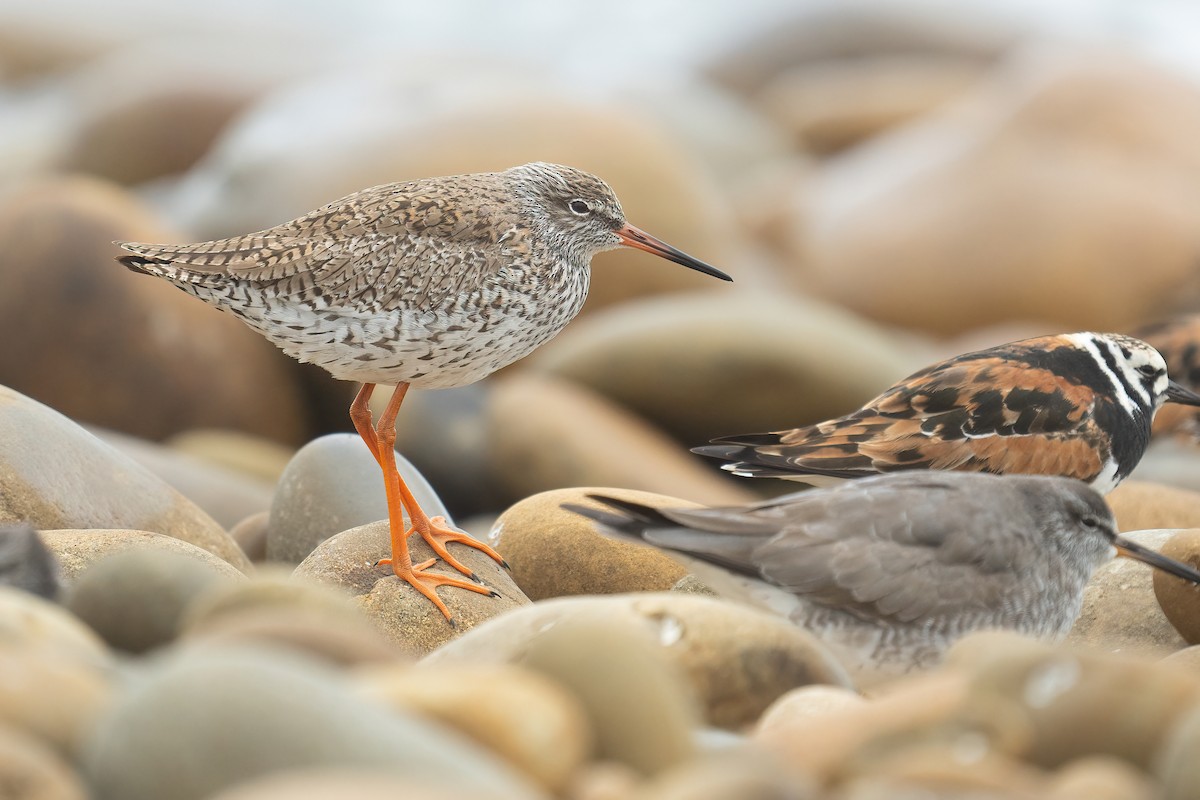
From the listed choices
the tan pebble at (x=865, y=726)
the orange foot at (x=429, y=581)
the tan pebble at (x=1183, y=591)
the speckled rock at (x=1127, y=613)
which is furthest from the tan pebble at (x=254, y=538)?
the tan pebble at (x=1183, y=591)

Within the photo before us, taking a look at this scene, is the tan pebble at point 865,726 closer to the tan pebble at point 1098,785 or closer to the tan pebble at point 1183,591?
the tan pebble at point 1098,785

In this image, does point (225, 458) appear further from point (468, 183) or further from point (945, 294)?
point (945, 294)

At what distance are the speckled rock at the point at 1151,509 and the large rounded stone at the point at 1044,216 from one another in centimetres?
625

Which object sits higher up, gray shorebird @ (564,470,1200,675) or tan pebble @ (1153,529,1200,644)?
gray shorebird @ (564,470,1200,675)

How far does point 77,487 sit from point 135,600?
1.82 metres

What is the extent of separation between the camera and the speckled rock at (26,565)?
4469mm

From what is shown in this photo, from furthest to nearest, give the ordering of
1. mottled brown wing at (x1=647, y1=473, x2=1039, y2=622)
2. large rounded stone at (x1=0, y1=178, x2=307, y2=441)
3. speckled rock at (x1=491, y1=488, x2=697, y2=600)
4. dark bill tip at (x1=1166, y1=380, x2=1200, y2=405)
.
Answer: large rounded stone at (x1=0, y1=178, x2=307, y2=441) → dark bill tip at (x1=1166, y1=380, x2=1200, y2=405) → speckled rock at (x1=491, y1=488, x2=697, y2=600) → mottled brown wing at (x1=647, y1=473, x2=1039, y2=622)

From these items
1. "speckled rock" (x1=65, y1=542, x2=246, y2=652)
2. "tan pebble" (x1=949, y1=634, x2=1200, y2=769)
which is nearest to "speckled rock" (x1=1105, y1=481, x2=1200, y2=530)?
"tan pebble" (x1=949, y1=634, x2=1200, y2=769)

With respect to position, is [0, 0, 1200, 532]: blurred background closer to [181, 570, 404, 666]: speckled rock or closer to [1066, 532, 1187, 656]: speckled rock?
[1066, 532, 1187, 656]: speckled rock

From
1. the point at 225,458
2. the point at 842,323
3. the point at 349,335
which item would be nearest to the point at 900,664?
the point at 349,335

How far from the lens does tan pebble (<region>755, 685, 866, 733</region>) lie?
398 centimetres

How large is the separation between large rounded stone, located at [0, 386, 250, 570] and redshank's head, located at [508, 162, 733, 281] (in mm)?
1942

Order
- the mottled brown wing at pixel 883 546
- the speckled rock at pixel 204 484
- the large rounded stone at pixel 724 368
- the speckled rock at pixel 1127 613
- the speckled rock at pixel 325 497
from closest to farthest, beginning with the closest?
the mottled brown wing at pixel 883 546, the speckled rock at pixel 1127 613, the speckled rock at pixel 325 497, the speckled rock at pixel 204 484, the large rounded stone at pixel 724 368

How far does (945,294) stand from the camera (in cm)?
1395
